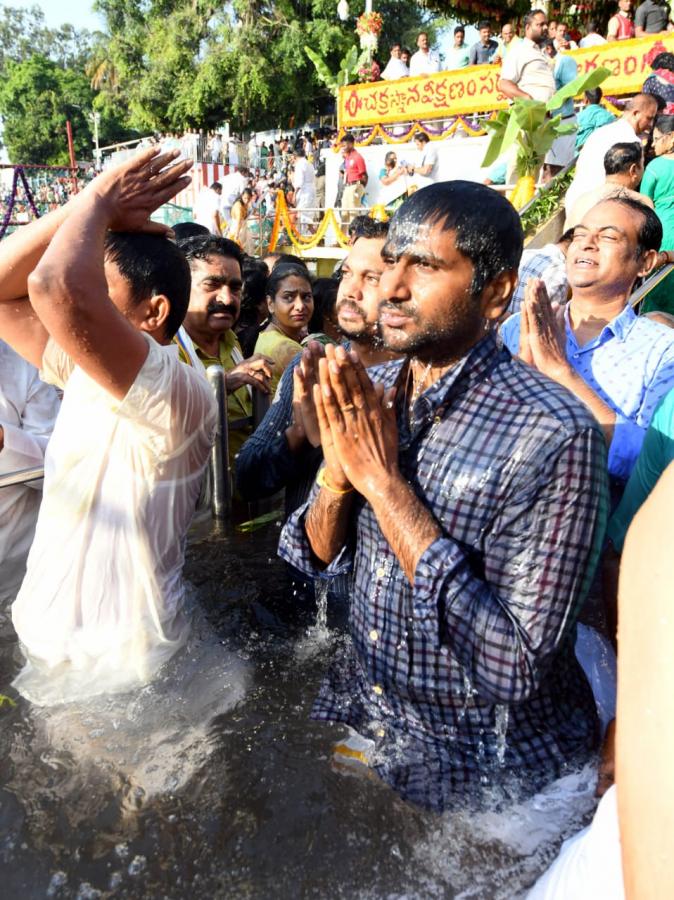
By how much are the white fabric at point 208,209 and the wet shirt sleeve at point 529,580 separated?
1254 cm

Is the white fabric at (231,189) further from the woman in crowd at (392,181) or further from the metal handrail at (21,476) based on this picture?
the metal handrail at (21,476)

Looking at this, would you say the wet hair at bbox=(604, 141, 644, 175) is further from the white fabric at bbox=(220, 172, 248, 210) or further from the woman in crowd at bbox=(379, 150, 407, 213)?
the white fabric at bbox=(220, 172, 248, 210)

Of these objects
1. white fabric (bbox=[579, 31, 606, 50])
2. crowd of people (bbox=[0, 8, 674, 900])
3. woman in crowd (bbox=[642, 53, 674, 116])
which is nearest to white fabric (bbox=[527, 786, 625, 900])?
crowd of people (bbox=[0, 8, 674, 900])

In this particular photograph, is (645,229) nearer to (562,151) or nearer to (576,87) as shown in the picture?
(576,87)

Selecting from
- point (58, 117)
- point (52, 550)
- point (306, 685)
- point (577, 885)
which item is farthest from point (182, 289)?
point (58, 117)

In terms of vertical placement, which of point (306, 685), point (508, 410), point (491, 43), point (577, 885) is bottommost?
point (306, 685)

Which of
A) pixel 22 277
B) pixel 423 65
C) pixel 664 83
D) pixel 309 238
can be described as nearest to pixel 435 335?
pixel 22 277

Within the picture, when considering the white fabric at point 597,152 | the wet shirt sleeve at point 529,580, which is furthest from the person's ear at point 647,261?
the white fabric at point 597,152

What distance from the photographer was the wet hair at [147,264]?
179 centimetres

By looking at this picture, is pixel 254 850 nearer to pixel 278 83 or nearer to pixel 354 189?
pixel 354 189

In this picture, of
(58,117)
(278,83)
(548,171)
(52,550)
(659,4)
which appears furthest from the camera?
(58,117)

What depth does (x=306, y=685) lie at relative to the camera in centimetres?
217

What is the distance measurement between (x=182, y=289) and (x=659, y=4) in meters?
15.9

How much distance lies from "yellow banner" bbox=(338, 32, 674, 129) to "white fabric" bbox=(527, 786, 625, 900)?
14.8m
